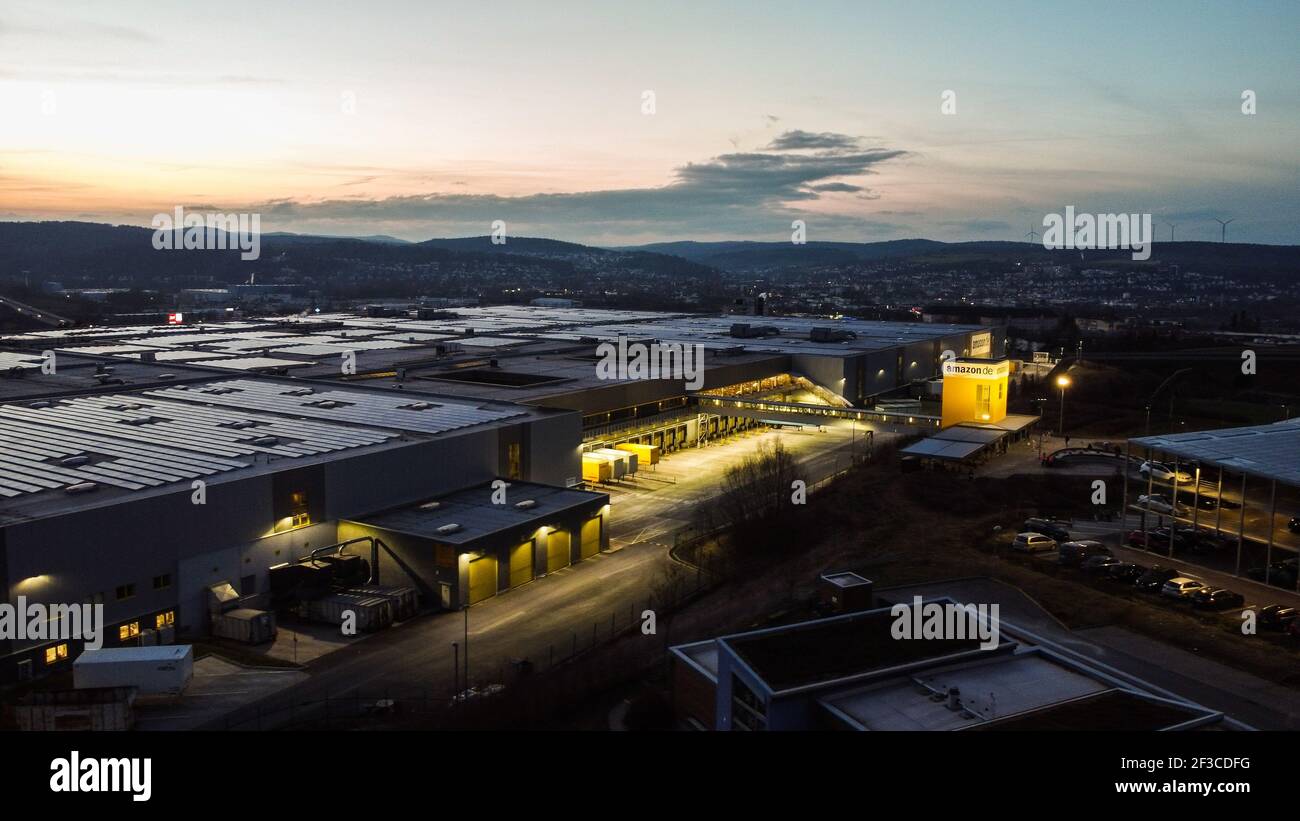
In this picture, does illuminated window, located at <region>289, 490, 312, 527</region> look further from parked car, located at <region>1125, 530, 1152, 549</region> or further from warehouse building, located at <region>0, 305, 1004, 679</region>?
parked car, located at <region>1125, 530, 1152, 549</region>

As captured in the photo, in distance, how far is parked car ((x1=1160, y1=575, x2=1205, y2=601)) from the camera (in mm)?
21672

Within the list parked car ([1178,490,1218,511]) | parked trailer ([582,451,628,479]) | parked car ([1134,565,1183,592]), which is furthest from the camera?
parked trailer ([582,451,628,479])

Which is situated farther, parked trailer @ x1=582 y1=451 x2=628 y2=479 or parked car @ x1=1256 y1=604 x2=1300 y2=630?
parked trailer @ x1=582 y1=451 x2=628 y2=479

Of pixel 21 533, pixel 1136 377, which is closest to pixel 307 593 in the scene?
pixel 21 533

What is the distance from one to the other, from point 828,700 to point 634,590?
438 inches

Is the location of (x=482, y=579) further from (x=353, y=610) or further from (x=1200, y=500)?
(x=1200, y=500)

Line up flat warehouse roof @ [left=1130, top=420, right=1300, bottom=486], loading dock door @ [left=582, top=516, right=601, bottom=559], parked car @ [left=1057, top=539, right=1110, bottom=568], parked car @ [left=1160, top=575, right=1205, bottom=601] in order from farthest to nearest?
loading dock door @ [left=582, top=516, right=601, bottom=559] → parked car @ [left=1057, top=539, right=1110, bottom=568] → flat warehouse roof @ [left=1130, top=420, right=1300, bottom=486] → parked car @ [left=1160, top=575, right=1205, bottom=601]

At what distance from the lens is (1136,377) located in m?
60.2

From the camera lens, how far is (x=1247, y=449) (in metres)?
24.9

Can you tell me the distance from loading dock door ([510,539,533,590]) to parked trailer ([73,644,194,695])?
884cm

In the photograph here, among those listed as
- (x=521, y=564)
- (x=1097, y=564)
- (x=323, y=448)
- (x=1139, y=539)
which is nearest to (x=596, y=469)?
(x=521, y=564)

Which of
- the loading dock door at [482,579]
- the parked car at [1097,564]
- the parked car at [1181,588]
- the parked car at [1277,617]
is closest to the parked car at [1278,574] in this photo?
the parked car at [1181,588]

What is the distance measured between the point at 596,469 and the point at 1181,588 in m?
21.5

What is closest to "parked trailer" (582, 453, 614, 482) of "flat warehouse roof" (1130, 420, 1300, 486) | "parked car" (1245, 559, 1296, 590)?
"flat warehouse roof" (1130, 420, 1300, 486)
